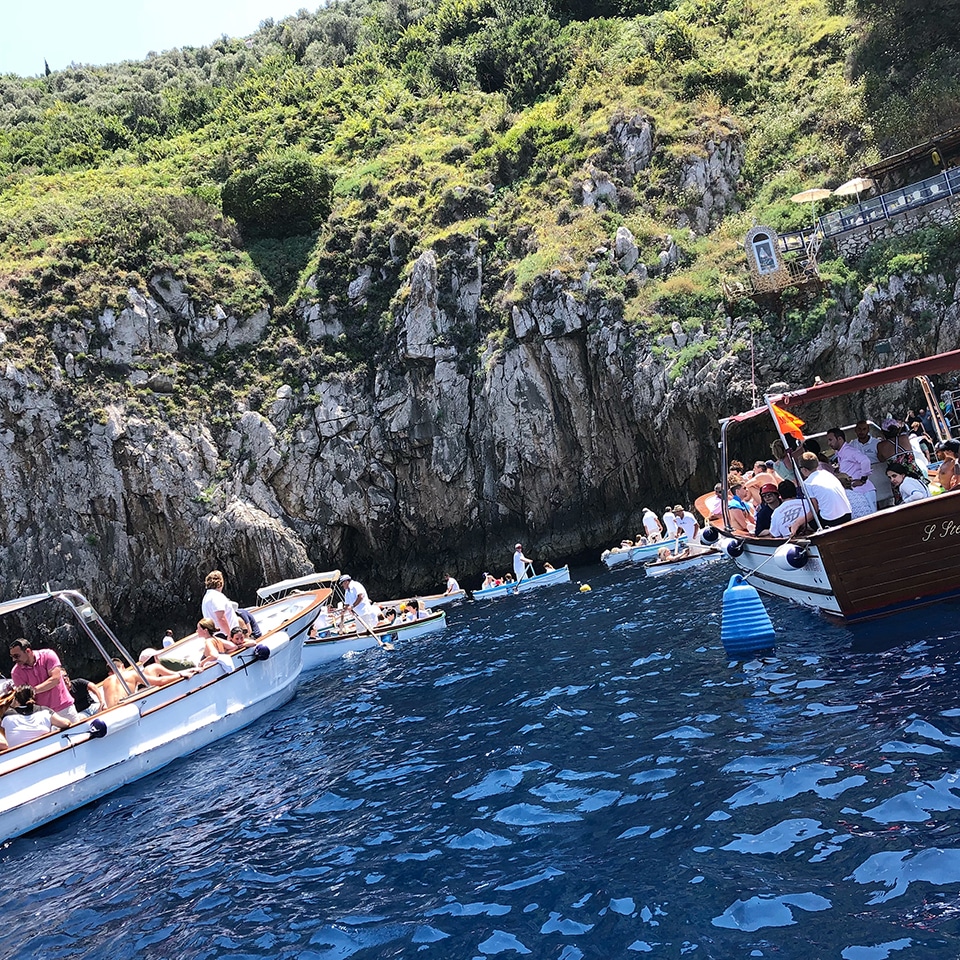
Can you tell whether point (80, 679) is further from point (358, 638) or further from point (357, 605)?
point (357, 605)

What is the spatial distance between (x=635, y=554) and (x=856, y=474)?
44.8 feet

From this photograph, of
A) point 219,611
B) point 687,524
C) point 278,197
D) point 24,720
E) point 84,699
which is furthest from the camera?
point 278,197

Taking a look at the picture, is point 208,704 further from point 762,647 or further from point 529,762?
point 762,647

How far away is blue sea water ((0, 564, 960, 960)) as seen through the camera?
5.07 meters

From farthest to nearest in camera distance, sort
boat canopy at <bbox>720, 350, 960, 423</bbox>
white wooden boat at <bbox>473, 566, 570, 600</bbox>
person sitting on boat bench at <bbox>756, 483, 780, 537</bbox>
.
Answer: white wooden boat at <bbox>473, 566, 570, 600</bbox>
person sitting on boat bench at <bbox>756, 483, 780, 537</bbox>
boat canopy at <bbox>720, 350, 960, 423</bbox>

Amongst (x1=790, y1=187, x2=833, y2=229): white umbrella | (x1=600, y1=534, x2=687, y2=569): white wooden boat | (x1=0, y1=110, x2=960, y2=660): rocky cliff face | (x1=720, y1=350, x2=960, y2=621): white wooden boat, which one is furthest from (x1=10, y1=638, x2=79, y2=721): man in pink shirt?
(x1=790, y1=187, x2=833, y2=229): white umbrella

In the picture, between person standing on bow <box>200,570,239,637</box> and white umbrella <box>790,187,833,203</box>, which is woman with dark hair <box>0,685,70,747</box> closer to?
person standing on bow <box>200,570,239,637</box>

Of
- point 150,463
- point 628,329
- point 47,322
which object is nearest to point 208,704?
point 150,463

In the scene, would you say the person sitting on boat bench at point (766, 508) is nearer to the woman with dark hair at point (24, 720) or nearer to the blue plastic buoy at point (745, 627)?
the blue plastic buoy at point (745, 627)

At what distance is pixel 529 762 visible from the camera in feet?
28.4

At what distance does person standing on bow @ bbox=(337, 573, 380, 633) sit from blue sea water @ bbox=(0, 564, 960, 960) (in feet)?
28.6

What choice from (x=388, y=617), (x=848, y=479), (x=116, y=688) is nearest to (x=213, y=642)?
(x=116, y=688)

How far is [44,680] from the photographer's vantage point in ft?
39.5

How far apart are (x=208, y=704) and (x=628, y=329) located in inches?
846
